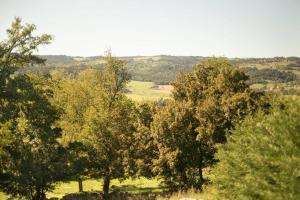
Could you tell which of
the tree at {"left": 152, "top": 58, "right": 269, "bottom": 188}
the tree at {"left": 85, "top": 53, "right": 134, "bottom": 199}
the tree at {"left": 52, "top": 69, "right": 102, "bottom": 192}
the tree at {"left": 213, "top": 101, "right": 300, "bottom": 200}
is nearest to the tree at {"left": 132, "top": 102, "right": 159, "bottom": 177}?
the tree at {"left": 85, "top": 53, "right": 134, "bottom": 199}

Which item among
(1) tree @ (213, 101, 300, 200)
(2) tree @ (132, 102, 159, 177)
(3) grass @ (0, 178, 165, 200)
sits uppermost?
(1) tree @ (213, 101, 300, 200)

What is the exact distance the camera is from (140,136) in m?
40.2

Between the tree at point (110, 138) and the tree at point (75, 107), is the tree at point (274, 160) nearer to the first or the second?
the tree at point (110, 138)

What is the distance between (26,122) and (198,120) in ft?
54.2

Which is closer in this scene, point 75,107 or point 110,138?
point 110,138

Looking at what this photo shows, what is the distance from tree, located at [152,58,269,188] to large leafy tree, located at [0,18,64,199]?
1026cm

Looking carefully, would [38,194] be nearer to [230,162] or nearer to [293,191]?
[230,162]

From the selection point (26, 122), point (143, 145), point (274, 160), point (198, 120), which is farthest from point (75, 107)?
point (274, 160)

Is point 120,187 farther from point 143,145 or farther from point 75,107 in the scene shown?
point 143,145

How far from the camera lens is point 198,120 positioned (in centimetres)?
3700

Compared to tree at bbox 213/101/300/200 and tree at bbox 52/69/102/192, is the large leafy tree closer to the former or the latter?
tree at bbox 52/69/102/192

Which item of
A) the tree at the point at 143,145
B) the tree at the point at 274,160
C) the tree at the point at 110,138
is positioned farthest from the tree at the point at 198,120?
the tree at the point at 274,160

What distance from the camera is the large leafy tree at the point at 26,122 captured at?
30.1 metres

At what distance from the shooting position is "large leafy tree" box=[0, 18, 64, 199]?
30.1 metres
